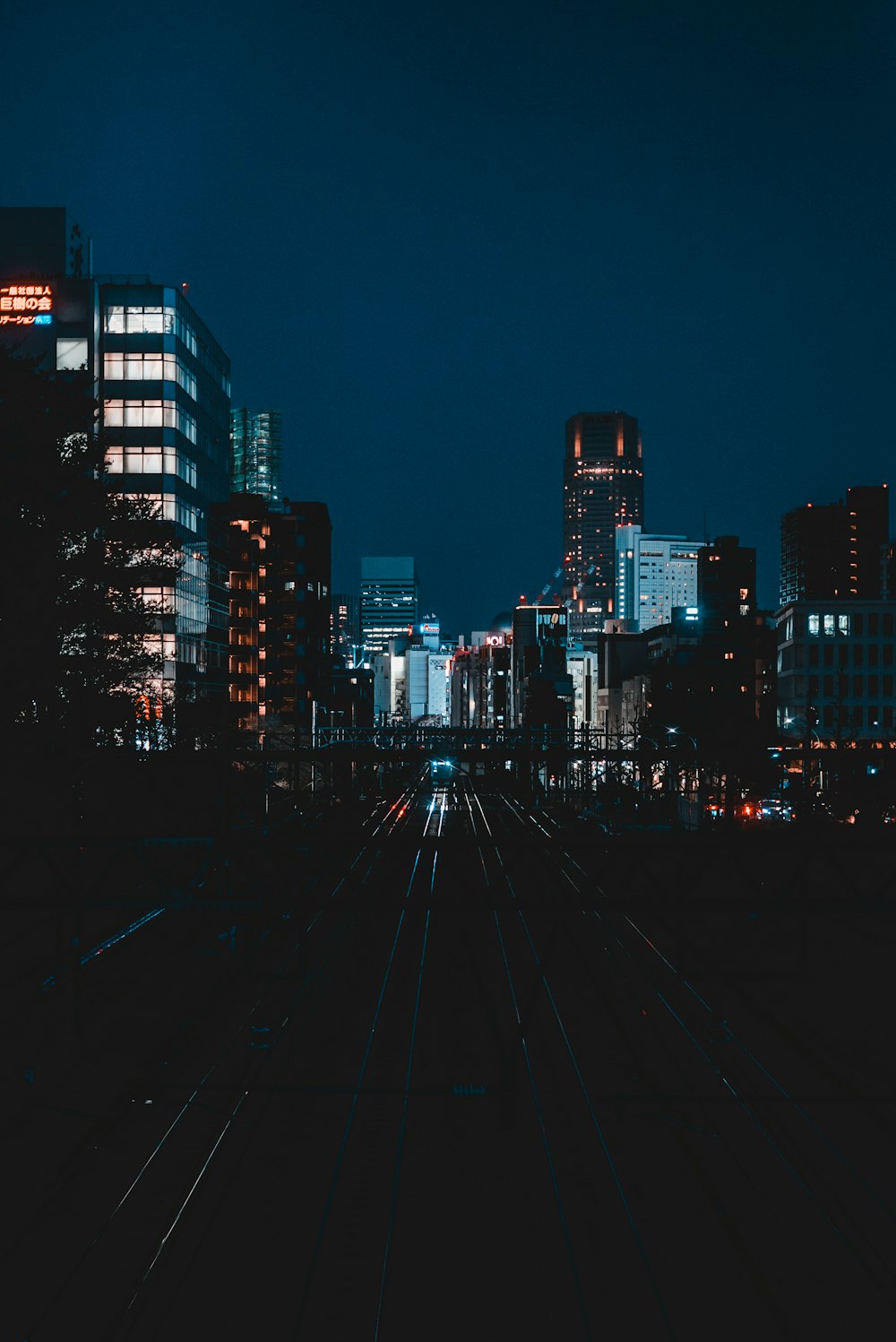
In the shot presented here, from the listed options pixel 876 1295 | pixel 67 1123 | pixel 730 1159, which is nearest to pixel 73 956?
pixel 67 1123

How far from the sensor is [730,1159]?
13172 millimetres

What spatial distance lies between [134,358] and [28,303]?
6230 mm

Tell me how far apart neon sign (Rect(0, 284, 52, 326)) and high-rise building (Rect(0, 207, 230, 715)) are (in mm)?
50

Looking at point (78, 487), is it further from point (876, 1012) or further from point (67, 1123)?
point (876, 1012)

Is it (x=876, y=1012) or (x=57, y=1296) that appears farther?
(x=876, y=1012)

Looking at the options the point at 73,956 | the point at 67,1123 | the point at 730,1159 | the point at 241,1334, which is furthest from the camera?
the point at 73,956

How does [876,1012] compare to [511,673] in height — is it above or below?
below

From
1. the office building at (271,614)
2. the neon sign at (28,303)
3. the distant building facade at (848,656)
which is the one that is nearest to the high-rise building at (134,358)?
the neon sign at (28,303)

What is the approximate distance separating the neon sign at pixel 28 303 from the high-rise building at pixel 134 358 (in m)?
0.05

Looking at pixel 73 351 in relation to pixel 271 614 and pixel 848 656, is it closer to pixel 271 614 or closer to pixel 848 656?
pixel 271 614

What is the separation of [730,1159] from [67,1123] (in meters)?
8.07

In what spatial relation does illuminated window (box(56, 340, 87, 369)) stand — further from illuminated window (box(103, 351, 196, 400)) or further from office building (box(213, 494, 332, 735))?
office building (box(213, 494, 332, 735))

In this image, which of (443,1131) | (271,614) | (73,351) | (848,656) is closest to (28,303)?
(73,351)

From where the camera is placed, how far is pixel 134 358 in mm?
64938
